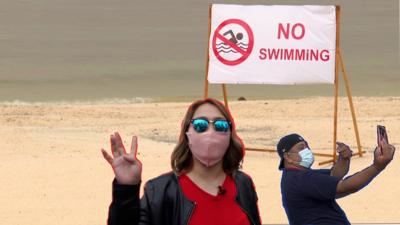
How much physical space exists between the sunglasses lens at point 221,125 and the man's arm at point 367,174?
135 centimetres

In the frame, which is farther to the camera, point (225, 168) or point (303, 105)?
point (303, 105)

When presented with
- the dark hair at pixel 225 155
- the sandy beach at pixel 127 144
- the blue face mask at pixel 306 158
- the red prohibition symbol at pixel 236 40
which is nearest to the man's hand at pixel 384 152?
the blue face mask at pixel 306 158

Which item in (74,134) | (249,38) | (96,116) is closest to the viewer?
(249,38)

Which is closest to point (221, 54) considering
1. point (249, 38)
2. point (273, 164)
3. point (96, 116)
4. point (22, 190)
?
point (249, 38)

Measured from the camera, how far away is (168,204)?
3.92 m

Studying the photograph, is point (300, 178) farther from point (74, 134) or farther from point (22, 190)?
point (74, 134)

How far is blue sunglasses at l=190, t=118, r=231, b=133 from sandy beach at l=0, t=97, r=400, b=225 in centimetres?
606

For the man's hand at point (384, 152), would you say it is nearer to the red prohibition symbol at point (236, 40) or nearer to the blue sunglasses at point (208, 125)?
the blue sunglasses at point (208, 125)

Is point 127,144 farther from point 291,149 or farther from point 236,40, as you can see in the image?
point 291,149

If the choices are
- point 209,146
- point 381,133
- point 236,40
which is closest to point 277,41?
point 236,40

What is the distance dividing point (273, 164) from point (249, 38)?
1.85 meters

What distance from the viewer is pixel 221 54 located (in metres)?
14.5

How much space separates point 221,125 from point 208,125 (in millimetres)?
54

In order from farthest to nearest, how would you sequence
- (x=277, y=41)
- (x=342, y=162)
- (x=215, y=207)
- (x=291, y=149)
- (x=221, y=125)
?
(x=277, y=41)
(x=342, y=162)
(x=291, y=149)
(x=221, y=125)
(x=215, y=207)
